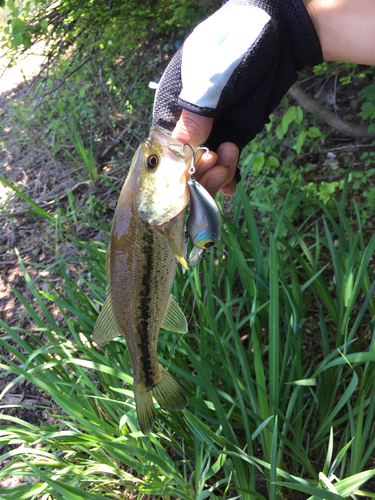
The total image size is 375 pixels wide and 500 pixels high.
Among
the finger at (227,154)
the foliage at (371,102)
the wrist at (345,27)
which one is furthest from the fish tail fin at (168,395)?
the foliage at (371,102)

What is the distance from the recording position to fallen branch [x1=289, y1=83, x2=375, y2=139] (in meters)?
2.64

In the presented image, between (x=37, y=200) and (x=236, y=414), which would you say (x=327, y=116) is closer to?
(x=236, y=414)

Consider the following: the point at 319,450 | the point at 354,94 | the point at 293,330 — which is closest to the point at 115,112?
the point at 354,94

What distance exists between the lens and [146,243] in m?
1.03

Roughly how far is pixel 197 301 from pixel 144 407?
1.97 ft

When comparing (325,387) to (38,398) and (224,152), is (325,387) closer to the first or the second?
(224,152)

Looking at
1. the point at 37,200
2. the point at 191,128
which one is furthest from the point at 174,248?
the point at 37,200

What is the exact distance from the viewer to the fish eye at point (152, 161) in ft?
3.31

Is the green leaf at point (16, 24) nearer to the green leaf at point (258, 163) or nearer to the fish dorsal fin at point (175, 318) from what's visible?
the green leaf at point (258, 163)

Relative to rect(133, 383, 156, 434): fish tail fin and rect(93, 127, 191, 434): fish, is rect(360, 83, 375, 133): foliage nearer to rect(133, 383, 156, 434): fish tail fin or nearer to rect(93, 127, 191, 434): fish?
rect(93, 127, 191, 434): fish

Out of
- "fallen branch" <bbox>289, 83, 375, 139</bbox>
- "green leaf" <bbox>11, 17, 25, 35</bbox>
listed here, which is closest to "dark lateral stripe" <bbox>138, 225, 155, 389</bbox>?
"green leaf" <bbox>11, 17, 25, 35</bbox>

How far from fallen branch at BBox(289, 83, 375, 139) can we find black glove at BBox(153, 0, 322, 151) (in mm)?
1459

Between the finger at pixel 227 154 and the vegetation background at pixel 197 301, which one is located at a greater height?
the finger at pixel 227 154

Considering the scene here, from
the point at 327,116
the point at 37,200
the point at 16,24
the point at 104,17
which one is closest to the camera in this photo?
the point at 16,24
